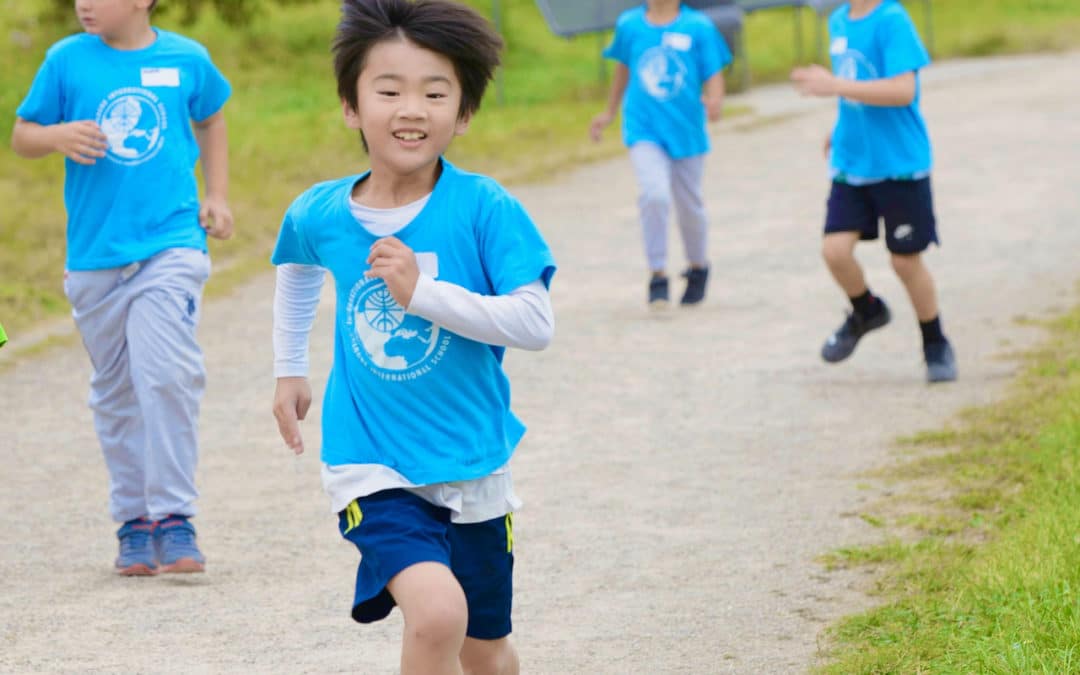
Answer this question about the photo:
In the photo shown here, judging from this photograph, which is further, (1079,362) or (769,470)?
(1079,362)

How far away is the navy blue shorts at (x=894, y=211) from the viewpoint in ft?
22.2

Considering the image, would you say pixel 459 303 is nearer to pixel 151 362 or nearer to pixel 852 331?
pixel 151 362

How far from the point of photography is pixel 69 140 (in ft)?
15.7

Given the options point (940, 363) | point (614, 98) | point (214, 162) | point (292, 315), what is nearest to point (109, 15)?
point (214, 162)

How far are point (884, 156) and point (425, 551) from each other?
13.2 ft

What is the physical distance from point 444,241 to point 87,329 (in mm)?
2065

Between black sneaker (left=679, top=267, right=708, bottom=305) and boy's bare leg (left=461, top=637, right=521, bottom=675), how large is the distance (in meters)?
5.56

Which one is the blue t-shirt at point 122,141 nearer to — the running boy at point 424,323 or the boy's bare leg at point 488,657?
the running boy at point 424,323

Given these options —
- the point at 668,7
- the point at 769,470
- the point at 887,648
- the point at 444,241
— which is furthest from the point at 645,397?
the point at 444,241

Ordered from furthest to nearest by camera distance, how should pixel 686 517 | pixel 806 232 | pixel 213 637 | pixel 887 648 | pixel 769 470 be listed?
pixel 806 232
pixel 769 470
pixel 686 517
pixel 213 637
pixel 887 648

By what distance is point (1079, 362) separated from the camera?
6824mm

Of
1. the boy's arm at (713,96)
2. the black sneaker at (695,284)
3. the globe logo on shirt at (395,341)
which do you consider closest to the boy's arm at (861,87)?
the boy's arm at (713,96)

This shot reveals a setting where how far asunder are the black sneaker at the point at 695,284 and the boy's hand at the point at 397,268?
578 centimetres

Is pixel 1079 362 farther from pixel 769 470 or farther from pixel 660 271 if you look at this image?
pixel 660 271
